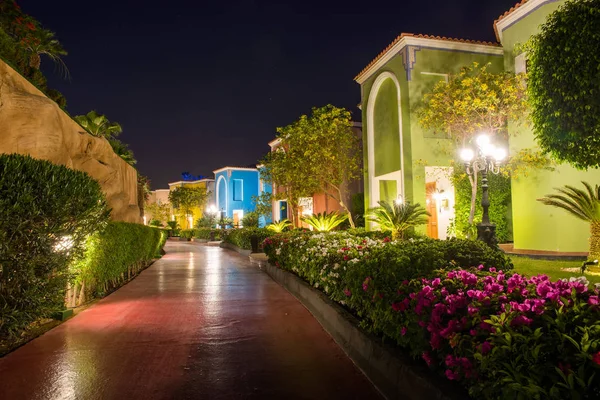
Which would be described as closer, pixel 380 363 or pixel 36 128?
pixel 380 363

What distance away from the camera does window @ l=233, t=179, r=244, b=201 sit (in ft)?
157

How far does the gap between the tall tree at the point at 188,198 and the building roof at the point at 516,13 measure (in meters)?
41.5

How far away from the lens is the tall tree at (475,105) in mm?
13883

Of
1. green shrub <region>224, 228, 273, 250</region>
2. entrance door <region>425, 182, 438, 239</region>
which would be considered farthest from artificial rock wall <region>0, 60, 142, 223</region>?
entrance door <region>425, 182, 438, 239</region>

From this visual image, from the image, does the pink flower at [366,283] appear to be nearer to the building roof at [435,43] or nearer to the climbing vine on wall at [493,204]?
the climbing vine on wall at [493,204]

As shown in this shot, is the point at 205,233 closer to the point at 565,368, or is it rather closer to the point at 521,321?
the point at 521,321

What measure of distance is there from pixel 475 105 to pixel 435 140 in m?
3.71

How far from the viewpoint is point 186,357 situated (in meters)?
5.07

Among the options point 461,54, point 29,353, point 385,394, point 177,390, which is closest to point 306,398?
point 385,394

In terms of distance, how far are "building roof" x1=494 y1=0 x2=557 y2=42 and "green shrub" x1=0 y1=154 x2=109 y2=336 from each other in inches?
528

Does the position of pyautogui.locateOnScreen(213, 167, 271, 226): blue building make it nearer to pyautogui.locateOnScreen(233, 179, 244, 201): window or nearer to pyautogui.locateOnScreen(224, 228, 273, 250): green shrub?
pyautogui.locateOnScreen(233, 179, 244, 201): window

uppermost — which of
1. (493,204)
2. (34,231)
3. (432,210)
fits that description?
(493,204)

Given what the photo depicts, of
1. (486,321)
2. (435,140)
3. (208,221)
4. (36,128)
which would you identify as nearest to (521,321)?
(486,321)

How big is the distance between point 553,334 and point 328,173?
19.0 meters
